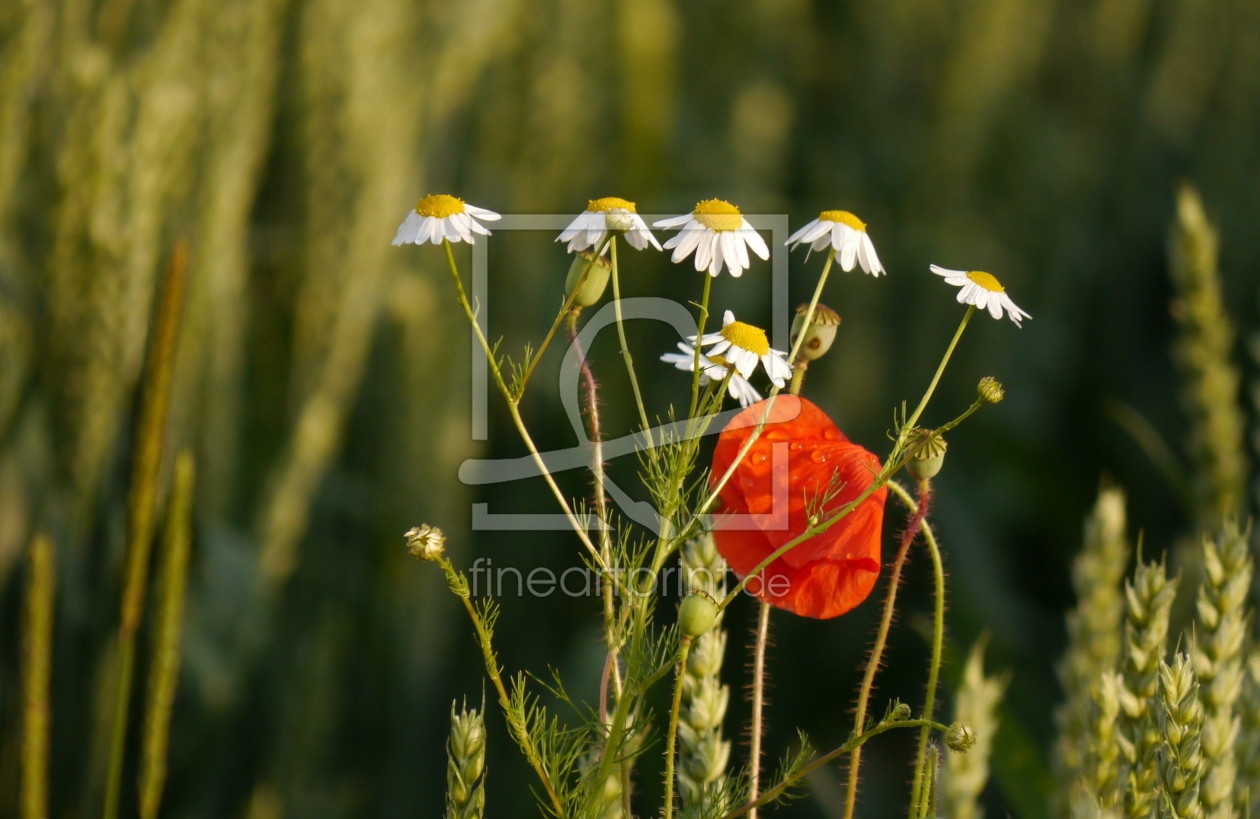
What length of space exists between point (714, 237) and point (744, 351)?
4 centimetres

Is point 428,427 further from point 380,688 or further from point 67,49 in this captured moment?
point 67,49

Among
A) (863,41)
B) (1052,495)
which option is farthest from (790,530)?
(863,41)

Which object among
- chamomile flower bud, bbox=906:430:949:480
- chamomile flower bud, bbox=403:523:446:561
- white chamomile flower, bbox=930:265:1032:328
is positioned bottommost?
chamomile flower bud, bbox=403:523:446:561

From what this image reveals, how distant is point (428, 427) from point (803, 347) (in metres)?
0.56

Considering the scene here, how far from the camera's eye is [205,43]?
2.81ft

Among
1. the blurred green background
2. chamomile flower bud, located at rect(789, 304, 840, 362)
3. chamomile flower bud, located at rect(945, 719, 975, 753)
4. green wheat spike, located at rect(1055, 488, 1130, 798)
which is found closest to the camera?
chamomile flower bud, located at rect(945, 719, 975, 753)

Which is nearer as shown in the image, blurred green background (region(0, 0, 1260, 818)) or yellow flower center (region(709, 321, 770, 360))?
yellow flower center (region(709, 321, 770, 360))

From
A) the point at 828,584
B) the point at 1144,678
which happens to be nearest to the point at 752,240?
the point at 828,584

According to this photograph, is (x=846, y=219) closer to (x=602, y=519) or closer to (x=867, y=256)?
(x=867, y=256)

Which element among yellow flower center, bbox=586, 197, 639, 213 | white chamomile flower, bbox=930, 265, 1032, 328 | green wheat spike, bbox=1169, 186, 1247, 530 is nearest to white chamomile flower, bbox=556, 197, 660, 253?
yellow flower center, bbox=586, 197, 639, 213

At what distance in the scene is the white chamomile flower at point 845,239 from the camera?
39 centimetres

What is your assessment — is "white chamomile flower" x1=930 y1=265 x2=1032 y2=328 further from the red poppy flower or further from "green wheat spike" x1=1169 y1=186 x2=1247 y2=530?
"green wheat spike" x1=1169 y1=186 x2=1247 y2=530

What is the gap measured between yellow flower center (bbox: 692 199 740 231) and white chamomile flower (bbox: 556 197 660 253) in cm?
2

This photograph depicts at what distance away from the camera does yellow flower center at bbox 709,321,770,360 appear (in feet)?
1.27
